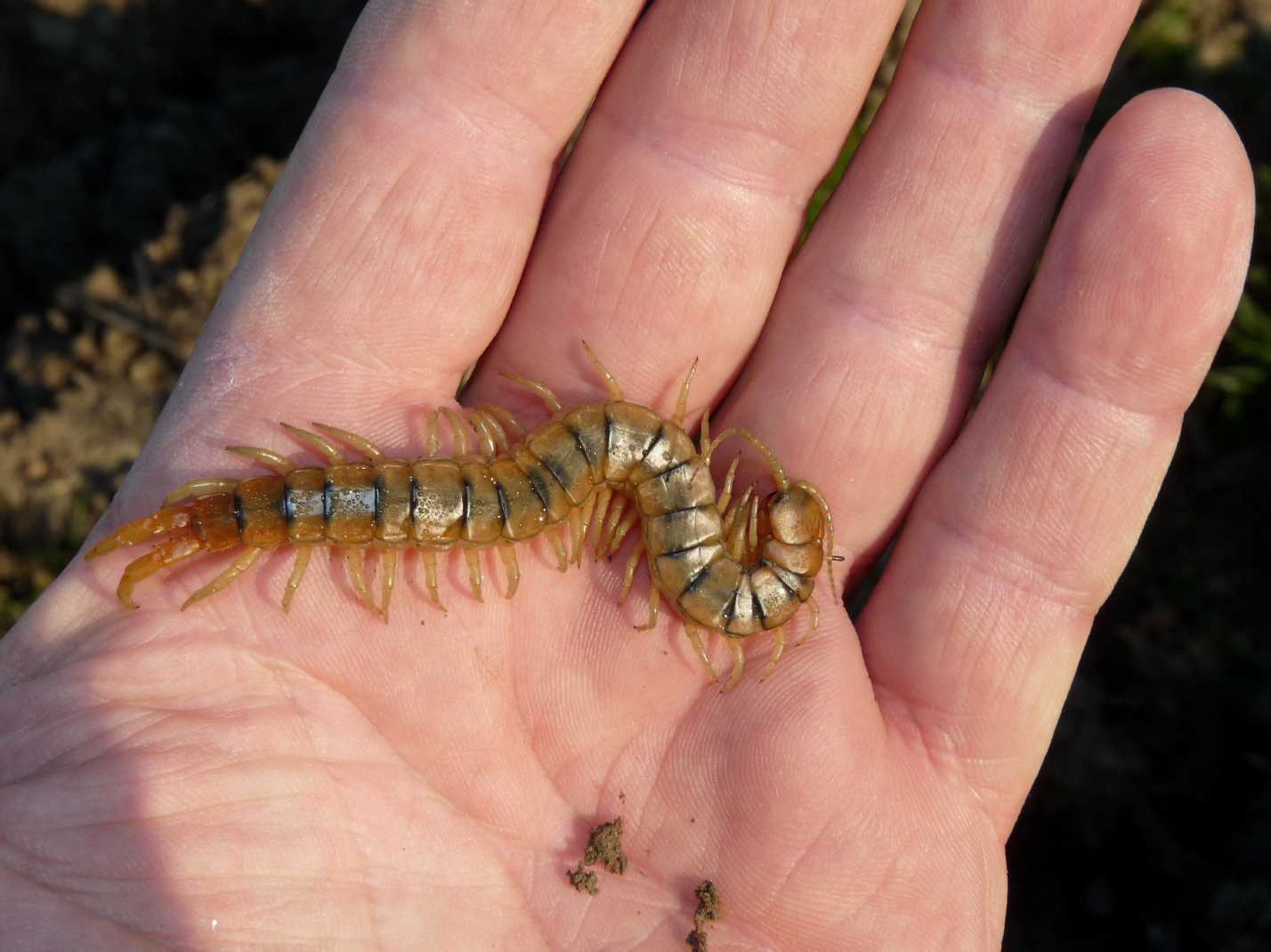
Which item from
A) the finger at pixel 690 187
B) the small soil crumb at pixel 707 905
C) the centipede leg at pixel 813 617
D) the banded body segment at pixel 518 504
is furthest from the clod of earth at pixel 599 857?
the finger at pixel 690 187

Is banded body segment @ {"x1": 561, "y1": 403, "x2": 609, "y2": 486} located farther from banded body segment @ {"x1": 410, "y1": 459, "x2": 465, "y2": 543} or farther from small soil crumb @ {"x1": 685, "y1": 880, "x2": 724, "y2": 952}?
small soil crumb @ {"x1": 685, "y1": 880, "x2": 724, "y2": 952}

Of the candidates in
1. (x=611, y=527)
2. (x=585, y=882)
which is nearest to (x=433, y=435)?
(x=611, y=527)

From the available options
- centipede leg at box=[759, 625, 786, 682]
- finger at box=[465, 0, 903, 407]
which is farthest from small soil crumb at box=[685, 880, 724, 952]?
finger at box=[465, 0, 903, 407]

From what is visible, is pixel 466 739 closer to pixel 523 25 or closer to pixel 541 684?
pixel 541 684

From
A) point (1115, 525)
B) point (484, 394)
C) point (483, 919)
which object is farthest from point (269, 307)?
point (1115, 525)

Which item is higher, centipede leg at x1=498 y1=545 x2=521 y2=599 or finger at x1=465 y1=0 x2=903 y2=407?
finger at x1=465 y1=0 x2=903 y2=407

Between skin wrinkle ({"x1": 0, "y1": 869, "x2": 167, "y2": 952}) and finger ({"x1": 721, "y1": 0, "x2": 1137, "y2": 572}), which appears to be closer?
skin wrinkle ({"x1": 0, "y1": 869, "x2": 167, "y2": 952})
